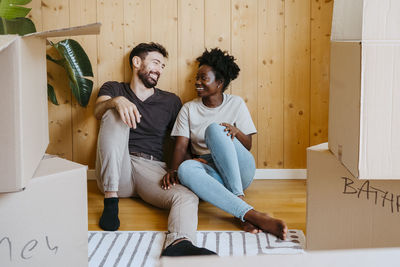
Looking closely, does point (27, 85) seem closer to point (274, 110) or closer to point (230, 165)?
point (230, 165)

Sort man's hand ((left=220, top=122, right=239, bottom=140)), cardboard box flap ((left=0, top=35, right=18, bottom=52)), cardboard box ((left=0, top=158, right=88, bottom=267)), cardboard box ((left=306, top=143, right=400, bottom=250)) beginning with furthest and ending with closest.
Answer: man's hand ((left=220, top=122, right=239, bottom=140)), cardboard box ((left=306, top=143, right=400, bottom=250)), cardboard box ((left=0, top=158, right=88, bottom=267)), cardboard box flap ((left=0, top=35, right=18, bottom=52))

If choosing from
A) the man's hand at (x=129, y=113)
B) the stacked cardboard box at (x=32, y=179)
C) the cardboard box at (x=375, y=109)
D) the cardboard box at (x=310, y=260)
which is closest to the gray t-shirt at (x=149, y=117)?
the man's hand at (x=129, y=113)

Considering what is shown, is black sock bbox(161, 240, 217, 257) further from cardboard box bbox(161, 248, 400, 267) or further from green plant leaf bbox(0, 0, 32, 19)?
green plant leaf bbox(0, 0, 32, 19)

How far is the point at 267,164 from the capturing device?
9.50ft

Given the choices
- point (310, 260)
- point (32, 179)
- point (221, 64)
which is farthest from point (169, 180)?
point (310, 260)

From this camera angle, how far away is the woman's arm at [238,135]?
232 centimetres

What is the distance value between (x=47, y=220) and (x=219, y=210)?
4.44 ft

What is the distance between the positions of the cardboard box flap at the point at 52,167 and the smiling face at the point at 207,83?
1.44m

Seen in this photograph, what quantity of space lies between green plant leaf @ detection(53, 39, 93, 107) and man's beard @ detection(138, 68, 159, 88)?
0.92 feet

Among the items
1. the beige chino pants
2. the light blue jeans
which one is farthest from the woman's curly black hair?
the beige chino pants

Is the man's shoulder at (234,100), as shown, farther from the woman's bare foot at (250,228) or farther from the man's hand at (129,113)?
the woman's bare foot at (250,228)

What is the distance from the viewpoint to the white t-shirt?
101 inches

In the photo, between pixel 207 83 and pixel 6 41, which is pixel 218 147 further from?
pixel 6 41

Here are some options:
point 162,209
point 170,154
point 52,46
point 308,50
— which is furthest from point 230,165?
point 52,46
